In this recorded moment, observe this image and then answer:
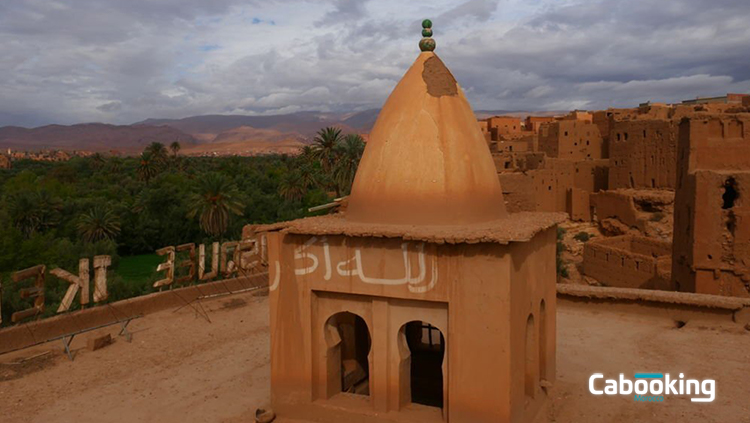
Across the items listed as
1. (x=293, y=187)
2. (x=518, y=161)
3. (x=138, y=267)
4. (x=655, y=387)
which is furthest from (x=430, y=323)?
(x=293, y=187)

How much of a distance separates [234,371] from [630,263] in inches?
804

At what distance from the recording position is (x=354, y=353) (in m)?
10.3

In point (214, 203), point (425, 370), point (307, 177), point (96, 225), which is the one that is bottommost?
point (425, 370)

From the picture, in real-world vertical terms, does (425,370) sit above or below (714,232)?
below

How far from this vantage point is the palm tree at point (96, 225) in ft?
120

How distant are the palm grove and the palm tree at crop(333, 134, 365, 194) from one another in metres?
0.08

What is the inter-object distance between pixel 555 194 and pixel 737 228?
2344 centimetres

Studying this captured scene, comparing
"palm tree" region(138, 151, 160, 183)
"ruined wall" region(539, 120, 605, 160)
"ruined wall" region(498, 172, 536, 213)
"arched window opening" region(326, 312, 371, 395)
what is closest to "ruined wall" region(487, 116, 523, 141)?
"ruined wall" region(539, 120, 605, 160)

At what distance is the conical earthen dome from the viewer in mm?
8242

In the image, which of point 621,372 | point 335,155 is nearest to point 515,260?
point 621,372

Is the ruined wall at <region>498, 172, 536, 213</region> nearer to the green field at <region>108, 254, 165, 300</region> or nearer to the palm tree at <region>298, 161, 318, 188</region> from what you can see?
the green field at <region>108, 254, 165, 300</region>

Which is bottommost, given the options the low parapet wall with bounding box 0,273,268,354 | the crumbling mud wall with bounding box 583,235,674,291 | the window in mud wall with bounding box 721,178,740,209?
the crumbling mud wall with bounding box 583,235,674,291

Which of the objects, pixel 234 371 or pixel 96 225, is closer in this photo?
pixel 234 371

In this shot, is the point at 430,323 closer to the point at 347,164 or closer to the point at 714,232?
the point at 714,232
